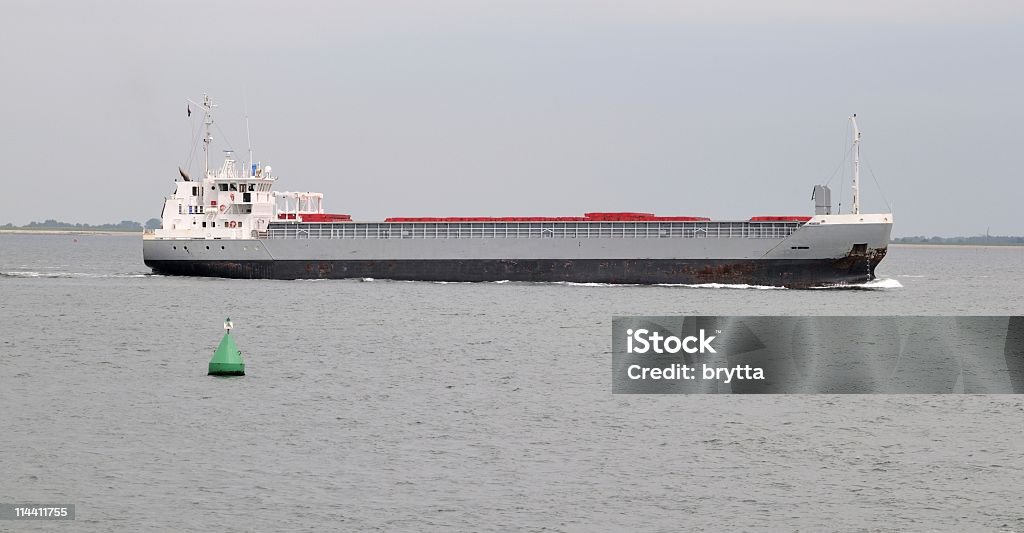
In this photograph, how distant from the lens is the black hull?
56469 mm

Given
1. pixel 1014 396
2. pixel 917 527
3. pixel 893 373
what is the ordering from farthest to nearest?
1. pixel 893 373
2. pixel 1014 396
3. pixel 917 527

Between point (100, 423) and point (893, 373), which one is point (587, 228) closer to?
point (893, 373)

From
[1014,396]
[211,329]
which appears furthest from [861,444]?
[211,329]

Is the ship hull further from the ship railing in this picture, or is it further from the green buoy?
the green buoy

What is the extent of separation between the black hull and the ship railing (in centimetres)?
146

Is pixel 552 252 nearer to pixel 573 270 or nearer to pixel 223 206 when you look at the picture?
pixel 573 270

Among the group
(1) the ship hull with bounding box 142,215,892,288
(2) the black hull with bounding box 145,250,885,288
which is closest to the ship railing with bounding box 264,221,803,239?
(1) the ship hull with bounding box 142,215,892,288

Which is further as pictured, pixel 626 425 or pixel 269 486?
pixel 626 425

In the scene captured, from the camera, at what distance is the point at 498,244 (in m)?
60.6

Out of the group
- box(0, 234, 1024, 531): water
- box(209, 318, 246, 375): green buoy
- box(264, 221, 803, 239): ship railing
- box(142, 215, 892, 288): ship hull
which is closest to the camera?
box(0, 234, 1024, 531): water

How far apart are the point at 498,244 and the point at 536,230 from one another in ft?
7.39

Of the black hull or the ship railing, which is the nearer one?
the black hull

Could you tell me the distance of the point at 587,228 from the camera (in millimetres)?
60031

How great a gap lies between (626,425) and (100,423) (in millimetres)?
10711
